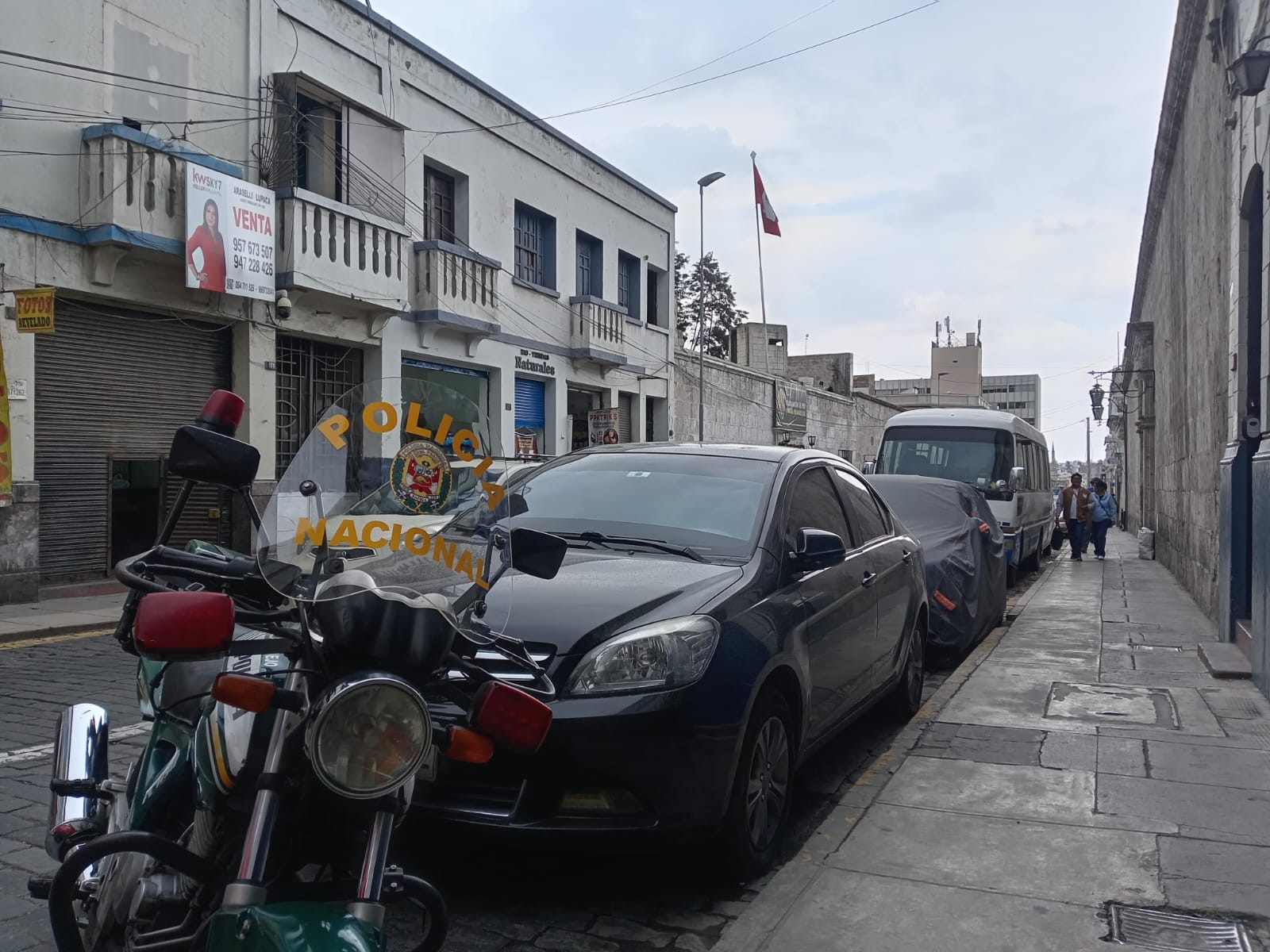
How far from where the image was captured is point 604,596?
380 cm

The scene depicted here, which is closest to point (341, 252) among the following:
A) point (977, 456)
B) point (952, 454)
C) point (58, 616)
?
point (58, 616)

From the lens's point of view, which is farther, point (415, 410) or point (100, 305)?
point (100, 305)

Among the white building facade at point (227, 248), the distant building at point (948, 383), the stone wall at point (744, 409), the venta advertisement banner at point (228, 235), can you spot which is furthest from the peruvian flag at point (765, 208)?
the distant building at point (948, 383)

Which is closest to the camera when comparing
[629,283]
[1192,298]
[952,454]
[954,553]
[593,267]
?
[954,553]

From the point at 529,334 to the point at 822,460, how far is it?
1664 centimetres

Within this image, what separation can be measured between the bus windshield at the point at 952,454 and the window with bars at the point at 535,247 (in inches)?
332

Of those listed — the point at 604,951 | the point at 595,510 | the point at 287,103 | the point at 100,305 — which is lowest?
the point at 604,951

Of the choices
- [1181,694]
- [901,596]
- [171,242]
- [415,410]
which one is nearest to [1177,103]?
[1181,694]

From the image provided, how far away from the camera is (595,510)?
15.7 feet

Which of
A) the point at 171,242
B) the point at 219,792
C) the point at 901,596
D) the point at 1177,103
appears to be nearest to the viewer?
the point at 219,792

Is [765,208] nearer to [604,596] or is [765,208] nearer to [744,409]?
[744,409]

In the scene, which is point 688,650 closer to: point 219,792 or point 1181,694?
point 219,792

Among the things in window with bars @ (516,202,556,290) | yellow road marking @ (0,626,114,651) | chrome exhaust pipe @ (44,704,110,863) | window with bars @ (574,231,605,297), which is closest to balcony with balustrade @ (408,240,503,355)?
window with bars @ (516,202,556,290)

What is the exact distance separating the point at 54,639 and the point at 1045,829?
29.0 ft
